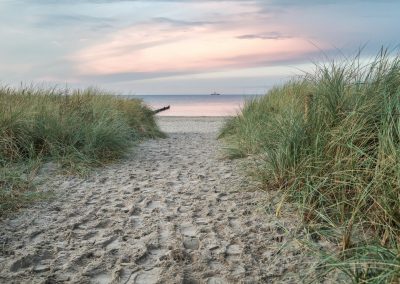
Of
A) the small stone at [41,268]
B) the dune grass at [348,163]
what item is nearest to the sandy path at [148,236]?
the small stone at [41,268]

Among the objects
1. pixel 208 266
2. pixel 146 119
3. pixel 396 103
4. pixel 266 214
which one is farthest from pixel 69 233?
pixel 146 119

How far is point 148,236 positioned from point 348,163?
1.56 meters

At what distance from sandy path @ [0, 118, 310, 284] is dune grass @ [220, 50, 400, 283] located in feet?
0.91

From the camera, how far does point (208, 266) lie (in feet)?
8.46

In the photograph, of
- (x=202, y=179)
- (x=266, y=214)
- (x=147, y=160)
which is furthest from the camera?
(x=147, y=160)

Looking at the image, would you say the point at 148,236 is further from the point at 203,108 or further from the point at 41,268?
the point at 203,108

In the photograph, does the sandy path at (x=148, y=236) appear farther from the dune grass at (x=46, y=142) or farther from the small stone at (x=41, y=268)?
the dune grass at (x=46, y=142)

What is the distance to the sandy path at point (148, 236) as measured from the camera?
2520mm

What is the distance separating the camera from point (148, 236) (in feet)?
10.1

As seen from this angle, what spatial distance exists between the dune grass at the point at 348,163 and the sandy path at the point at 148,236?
276 millimetres

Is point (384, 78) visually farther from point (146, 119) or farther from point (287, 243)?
point (146, 119)

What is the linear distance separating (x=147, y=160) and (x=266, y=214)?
312 centimetres

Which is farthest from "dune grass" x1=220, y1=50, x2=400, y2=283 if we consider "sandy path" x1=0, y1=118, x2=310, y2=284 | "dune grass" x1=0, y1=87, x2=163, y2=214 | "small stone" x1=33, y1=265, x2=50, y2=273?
"dune grass" x1=0, y1=87, x2=163, y2=214

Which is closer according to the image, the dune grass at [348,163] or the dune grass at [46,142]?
the dune grass at [348,163]
